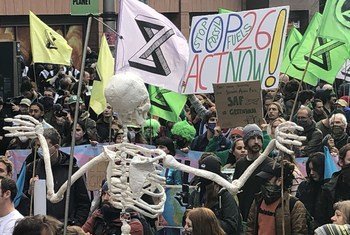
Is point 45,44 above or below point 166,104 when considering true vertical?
above

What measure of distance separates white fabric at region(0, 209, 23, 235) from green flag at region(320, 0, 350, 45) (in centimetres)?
708

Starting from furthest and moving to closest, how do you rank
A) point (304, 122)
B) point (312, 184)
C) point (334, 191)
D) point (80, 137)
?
1. point (80, 137)
2. point (304, 122)
3. point (312, 184)
4. point (334, 191)

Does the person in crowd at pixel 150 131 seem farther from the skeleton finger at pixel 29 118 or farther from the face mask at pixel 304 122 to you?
the skeleton finger at pixel 29 118

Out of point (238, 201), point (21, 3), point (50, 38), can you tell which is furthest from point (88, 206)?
point (21, 3)

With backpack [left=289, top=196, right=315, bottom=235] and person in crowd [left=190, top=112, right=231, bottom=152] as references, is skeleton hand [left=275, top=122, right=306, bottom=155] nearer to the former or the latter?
backpack [left=289, top=196, right=315, bottom=235]

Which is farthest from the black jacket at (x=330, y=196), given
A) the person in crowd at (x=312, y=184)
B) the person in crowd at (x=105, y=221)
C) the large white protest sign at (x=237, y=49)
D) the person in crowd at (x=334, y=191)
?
the large white protest sign at (x=237, y=49)

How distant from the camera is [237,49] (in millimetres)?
15188

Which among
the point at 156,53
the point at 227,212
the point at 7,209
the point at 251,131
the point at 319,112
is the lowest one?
the point at 319,112

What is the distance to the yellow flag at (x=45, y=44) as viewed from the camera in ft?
61.5

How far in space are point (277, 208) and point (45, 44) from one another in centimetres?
979

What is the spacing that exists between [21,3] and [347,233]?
26063 mm

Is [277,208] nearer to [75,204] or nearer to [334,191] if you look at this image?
[334,191]

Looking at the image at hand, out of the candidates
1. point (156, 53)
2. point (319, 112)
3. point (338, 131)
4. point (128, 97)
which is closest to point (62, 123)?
point (319, 112)

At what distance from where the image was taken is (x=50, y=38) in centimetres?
1889
